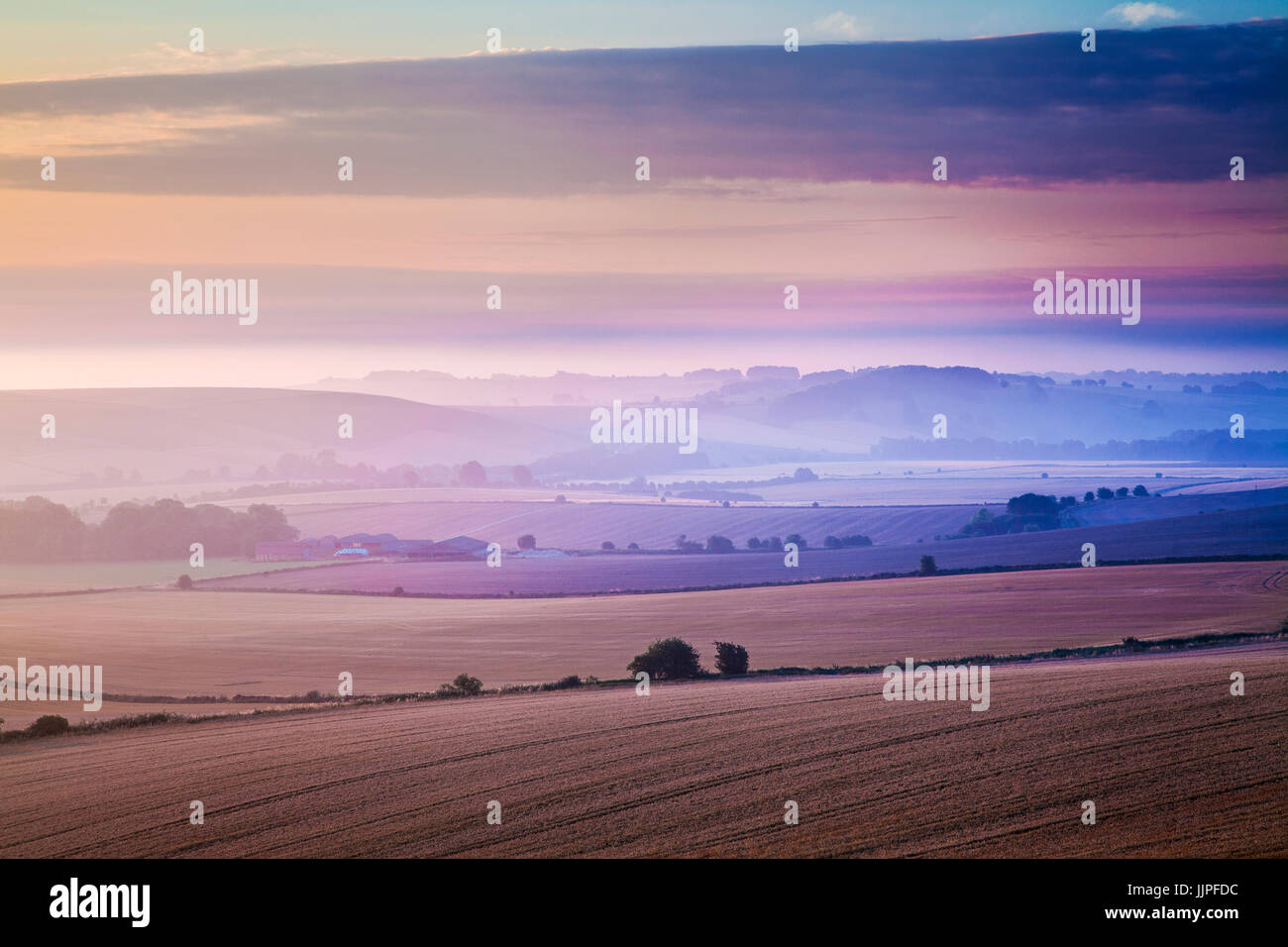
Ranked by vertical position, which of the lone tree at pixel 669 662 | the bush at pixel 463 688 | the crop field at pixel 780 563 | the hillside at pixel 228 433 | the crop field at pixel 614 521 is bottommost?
the bush at pixel 463 688

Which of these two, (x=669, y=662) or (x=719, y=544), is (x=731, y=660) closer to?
(x=669, y=662)

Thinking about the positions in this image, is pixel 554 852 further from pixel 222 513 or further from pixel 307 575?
pixel 222 513

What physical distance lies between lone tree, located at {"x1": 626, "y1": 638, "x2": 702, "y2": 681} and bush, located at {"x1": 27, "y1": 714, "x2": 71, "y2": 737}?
50.3 ft

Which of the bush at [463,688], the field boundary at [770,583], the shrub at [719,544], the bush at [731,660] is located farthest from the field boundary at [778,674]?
the shrub at [719,544]

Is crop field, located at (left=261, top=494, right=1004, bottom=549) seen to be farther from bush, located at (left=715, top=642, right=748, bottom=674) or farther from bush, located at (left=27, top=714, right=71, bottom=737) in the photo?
bush, located at (left=27, top=714, right=71, bottom=737)

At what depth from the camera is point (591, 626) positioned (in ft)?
145

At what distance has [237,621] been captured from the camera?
159ft

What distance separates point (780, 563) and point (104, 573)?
139 feet

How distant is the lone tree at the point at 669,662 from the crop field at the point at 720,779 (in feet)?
19.1

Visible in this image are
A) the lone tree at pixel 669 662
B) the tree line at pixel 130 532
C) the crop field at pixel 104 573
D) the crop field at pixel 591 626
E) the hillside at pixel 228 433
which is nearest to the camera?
the lone tree at pixel 669 662

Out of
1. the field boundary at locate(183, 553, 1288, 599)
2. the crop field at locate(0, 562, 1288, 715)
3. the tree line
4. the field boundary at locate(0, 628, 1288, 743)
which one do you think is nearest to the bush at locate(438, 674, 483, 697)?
the field boundary at locate(0, 628, 1288, 743)

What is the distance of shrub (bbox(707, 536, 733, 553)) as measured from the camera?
A: 72.9 metres

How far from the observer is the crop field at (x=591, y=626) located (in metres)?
34.6

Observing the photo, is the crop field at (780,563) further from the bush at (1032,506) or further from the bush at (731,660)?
the bush at (731,660)
